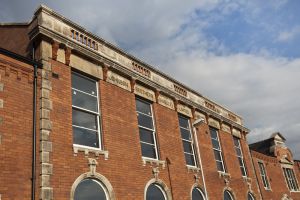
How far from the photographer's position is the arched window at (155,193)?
13.6m

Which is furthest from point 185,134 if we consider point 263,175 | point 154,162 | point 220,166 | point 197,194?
point 263,175

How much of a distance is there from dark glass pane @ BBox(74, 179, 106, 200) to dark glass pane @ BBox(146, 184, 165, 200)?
264 cm

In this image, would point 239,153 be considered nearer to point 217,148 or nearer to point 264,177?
point 217,148

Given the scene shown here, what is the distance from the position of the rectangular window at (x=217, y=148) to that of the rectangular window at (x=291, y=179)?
1467 centimetres

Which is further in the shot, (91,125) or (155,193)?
(155,193)

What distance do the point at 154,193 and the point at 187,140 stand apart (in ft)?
16.1

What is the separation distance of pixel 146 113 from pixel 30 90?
6474mm

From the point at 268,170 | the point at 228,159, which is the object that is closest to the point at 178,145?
the point at 228,159

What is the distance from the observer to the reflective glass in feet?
50.8

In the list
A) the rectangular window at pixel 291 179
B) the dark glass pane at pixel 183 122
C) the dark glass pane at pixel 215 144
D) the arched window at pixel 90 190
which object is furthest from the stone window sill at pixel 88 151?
the rectangular window at pixel 291 179

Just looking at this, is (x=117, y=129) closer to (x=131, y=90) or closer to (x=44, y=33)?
(x=131, y=90)

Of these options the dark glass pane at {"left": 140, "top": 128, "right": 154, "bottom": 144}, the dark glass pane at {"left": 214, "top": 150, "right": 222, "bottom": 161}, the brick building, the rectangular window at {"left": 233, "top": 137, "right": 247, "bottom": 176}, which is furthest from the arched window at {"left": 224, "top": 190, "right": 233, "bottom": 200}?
the dark glass pane at {"left": 140, "top": 128, "right": 154, "bottom": 144}

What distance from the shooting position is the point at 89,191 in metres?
11.1

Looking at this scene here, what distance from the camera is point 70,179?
1045 centimetres
